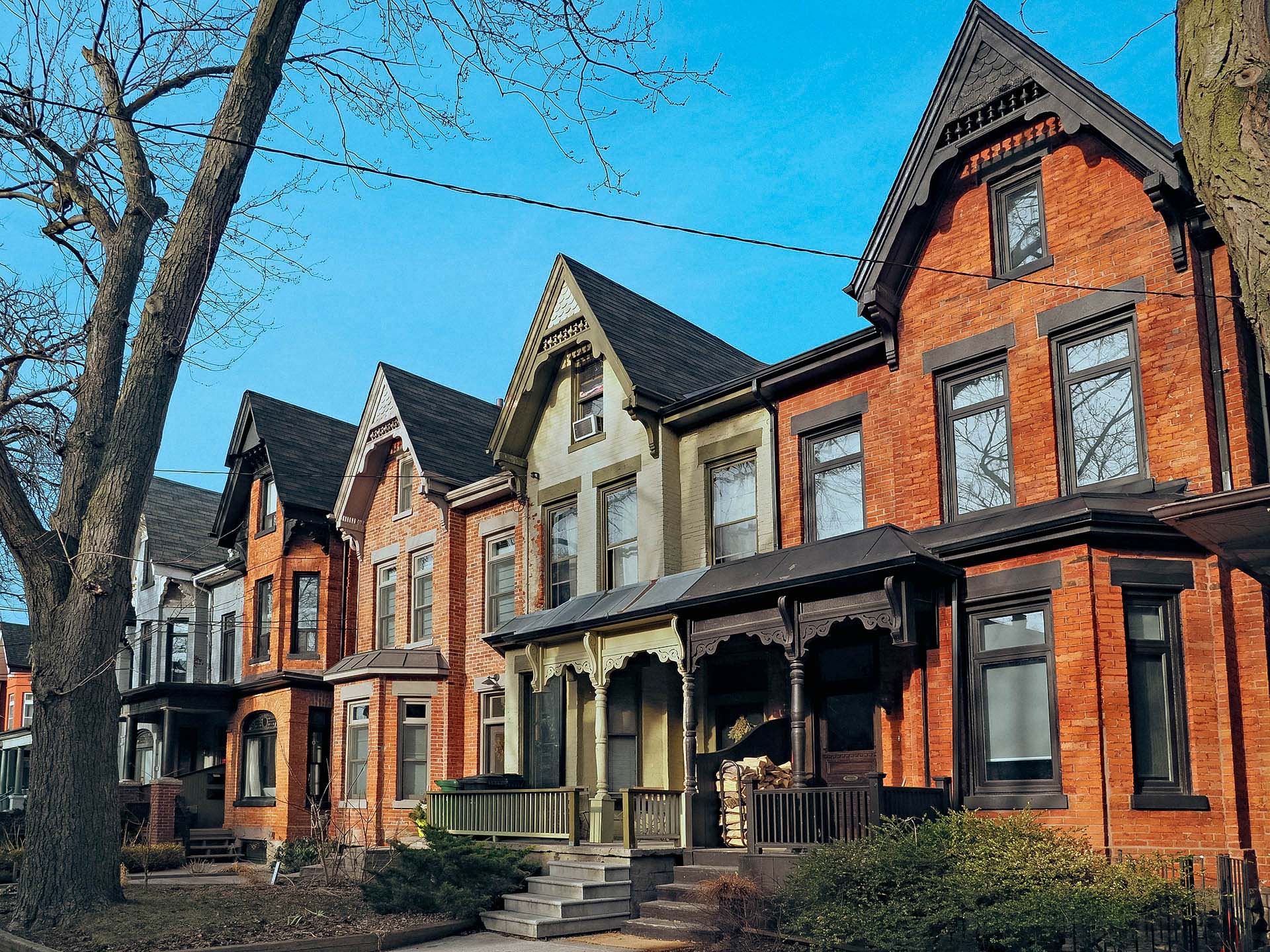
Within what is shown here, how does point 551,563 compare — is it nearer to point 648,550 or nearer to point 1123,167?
point 648,550

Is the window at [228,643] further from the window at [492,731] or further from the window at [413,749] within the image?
the window at [492,731]

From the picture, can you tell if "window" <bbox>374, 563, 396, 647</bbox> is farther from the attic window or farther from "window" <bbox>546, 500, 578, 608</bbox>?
the attic window

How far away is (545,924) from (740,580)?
202 inches

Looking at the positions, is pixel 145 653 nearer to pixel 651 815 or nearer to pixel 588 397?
pixel 588 397

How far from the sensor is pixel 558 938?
14.8 metres

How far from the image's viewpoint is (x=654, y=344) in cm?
2253

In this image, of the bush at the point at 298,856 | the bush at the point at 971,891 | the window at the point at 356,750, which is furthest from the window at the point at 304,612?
the bush at the point at 971,891

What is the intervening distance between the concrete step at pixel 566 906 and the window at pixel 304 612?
15.7 meters

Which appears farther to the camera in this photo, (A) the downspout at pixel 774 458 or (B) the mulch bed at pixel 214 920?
(A) the downspout at pixel 774 458

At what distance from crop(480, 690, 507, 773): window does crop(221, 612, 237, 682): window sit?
461 inches

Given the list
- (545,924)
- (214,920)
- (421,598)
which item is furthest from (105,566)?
(421,598)

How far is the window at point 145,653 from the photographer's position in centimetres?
3594

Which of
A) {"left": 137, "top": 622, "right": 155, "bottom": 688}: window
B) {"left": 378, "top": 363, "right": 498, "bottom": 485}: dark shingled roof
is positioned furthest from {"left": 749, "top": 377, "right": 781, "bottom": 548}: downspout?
{"left": 137, "top": 622, "right": 155, "bottom": 688}: window

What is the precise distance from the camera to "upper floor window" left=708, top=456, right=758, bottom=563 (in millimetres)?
19000
